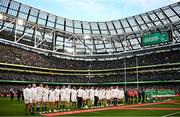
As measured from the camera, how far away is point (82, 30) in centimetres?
8162

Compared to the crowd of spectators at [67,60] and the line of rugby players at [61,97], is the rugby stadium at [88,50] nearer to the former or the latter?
the crowd of spectators at [67,60]

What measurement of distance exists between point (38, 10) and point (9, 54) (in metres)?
16.6

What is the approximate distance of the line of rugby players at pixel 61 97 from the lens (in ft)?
57.7

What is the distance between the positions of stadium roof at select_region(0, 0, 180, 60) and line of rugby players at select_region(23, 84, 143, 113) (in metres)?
38.6

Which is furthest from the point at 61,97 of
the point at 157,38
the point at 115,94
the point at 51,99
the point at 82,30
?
the point at 82,30

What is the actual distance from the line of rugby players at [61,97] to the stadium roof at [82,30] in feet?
127

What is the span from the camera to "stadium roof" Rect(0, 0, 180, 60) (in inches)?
2588

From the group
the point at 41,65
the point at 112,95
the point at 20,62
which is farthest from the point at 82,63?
the point at 112,95

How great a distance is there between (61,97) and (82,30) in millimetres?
62532

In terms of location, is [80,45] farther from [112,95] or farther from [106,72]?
[112,95]

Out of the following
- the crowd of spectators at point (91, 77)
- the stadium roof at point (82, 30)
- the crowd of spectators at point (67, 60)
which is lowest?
the crowd of spectators at point (91, 77)

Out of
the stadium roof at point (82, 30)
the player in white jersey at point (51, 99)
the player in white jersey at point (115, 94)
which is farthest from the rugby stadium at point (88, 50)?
the player in white jersey at point (51, 99)

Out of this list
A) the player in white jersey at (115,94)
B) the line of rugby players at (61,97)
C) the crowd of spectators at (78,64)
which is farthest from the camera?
the crowd of spectators at (78,64)

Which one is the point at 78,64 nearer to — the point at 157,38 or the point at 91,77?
the point at 91,77
